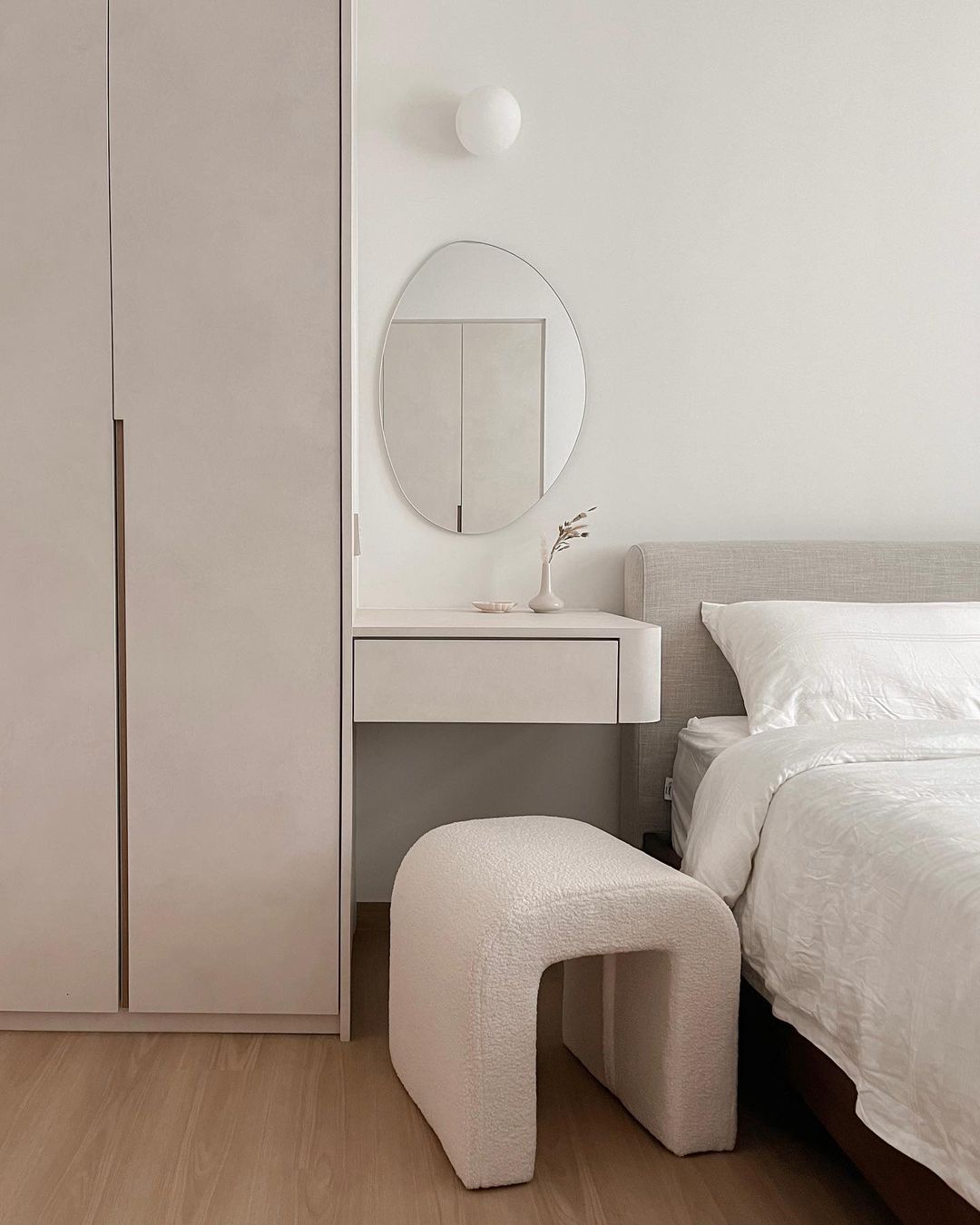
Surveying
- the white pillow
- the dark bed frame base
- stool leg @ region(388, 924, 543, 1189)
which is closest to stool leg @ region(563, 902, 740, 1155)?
the dark bed frame base

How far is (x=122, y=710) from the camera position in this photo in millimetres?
2121

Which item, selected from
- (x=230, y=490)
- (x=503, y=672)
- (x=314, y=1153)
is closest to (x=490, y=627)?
(x=503, y=672)

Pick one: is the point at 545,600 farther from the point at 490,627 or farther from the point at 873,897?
the point at 873,897

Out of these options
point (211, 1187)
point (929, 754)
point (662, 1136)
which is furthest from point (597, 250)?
point (211, 1187)

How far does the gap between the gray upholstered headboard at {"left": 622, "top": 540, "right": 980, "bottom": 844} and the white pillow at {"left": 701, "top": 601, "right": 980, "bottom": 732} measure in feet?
0.57

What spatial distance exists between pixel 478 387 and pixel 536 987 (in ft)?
5.22

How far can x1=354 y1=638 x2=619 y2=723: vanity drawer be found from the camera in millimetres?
2145

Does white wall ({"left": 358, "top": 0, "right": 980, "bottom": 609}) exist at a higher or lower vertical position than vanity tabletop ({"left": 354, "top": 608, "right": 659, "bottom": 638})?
higher

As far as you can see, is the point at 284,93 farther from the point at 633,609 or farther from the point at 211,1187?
the point at 211,1187

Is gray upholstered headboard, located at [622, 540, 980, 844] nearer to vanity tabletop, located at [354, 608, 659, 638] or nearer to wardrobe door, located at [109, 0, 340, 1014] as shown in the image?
vanity tabletop, located at [354, 608, 659, 638]

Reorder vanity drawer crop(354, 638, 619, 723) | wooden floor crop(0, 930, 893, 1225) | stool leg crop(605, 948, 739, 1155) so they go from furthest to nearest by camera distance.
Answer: vanity drawer crop(354, 638, 619, 723) < stool leg crop(605, 948, 739, 1155) < wooden floor crop(0, 930, 893, 1225)

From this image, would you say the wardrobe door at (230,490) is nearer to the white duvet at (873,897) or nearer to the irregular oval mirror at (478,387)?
the irregular oval mirror at (478,387)

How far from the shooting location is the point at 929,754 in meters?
1.89

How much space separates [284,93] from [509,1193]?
6.54 feet
